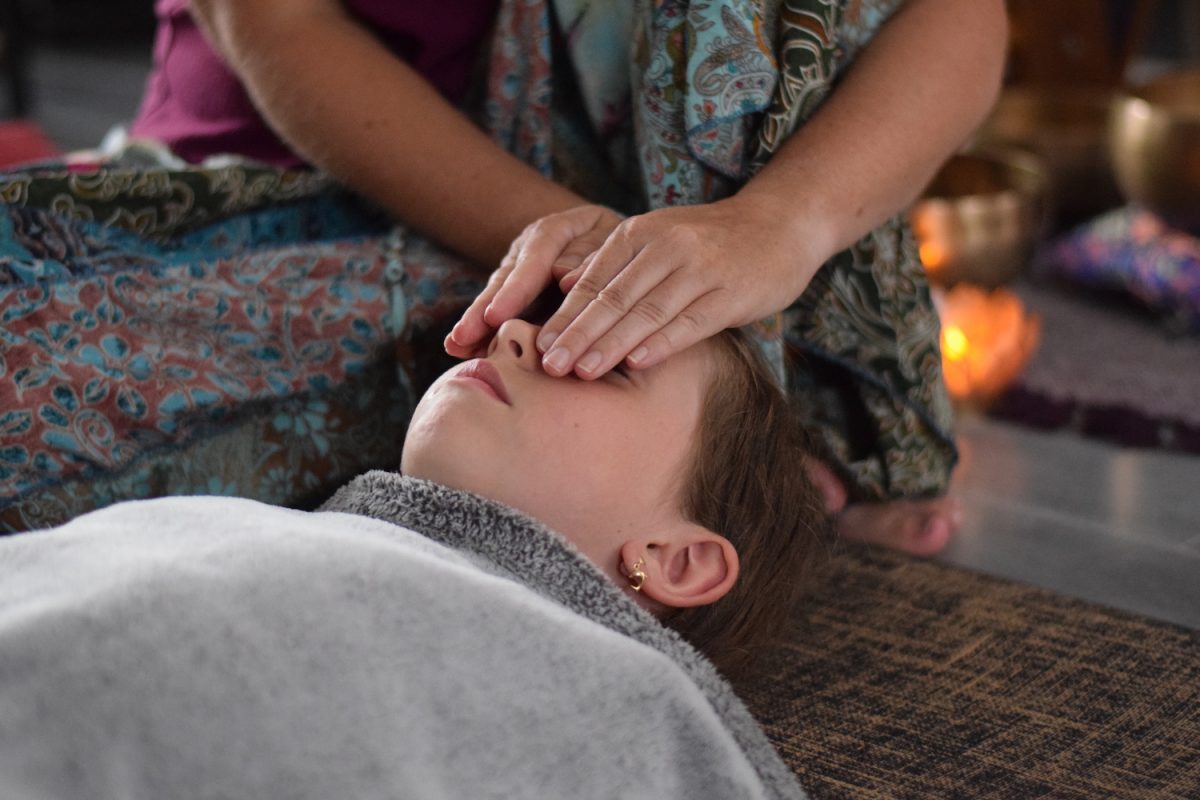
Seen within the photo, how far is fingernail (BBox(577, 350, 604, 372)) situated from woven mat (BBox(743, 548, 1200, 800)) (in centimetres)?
36

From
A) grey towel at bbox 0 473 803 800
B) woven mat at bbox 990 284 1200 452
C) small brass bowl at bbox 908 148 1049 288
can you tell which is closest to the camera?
grey towel at bbox 0 473 803 800

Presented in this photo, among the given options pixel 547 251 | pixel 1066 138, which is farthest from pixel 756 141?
pixel 1066 138

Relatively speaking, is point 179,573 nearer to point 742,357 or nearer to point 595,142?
point 742,357

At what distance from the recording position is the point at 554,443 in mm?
1030

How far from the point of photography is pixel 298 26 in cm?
138

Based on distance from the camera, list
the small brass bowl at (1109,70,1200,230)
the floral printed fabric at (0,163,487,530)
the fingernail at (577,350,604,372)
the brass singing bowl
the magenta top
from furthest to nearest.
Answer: the brass singing bowl → the small brass bowl at (1109,70,1200,230) → the magenta top → the floral printed fabric at (0,163,487,530) → the fingernail at (577,350,604,372)

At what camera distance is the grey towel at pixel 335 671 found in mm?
812

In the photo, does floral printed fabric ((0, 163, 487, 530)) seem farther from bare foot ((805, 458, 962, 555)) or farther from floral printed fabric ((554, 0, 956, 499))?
bare foot ((805, 458, 962, 555))

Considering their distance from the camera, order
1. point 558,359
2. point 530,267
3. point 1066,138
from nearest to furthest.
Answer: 1. point 558,359
2. point 530,267
3. point 1066,138

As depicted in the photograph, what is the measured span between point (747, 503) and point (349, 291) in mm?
463

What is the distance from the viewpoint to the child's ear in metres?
1.06

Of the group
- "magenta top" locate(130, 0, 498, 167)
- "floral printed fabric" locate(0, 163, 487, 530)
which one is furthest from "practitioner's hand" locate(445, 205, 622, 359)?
"magenta top" locate(130, 0, 498, 167)

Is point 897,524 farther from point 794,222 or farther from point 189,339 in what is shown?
point 189,339

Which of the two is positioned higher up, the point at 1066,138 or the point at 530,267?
the point at 530,267
